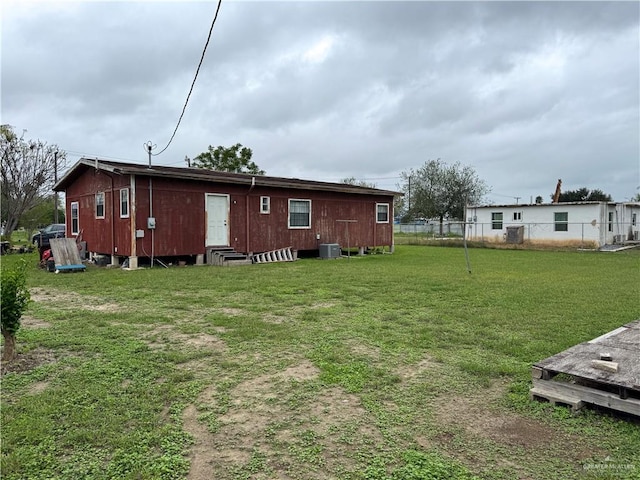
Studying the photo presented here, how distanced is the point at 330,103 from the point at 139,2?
42.8 ft

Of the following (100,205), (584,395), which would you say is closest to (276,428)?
(584,395)

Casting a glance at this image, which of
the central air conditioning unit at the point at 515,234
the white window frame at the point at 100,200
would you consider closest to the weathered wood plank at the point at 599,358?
the white window frame at the point at 100,200

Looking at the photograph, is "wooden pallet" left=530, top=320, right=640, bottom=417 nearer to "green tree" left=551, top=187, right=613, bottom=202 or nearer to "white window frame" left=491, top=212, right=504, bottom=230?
"white window frame" left=491, top=212, right=504, bottom=230

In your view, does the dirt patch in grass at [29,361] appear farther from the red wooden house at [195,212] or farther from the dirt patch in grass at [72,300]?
the red wooden house at [195,212]

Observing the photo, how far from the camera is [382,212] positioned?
1959 cm

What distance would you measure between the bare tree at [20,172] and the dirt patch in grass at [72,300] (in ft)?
42.4

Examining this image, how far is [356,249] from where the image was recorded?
19.7 m

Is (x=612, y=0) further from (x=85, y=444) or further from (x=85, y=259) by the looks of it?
(x=85, y=259)

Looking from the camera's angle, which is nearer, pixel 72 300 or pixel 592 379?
pixel 592 379

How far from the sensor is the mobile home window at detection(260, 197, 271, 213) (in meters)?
15.3

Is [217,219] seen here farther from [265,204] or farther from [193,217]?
[265,204]

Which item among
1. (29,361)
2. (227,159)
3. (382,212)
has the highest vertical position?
(227,159)

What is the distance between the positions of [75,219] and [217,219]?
6.62 meters

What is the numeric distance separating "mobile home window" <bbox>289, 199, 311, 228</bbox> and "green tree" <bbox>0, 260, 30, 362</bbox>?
12.3 m
